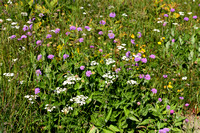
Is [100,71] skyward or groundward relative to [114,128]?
skyward

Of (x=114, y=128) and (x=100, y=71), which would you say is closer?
(x=114, y=128)

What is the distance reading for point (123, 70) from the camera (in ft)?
7.43

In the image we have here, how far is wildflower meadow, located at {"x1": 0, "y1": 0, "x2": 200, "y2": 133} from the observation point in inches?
77.6

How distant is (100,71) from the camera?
2.27m

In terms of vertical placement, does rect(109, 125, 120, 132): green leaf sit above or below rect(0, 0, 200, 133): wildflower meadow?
below

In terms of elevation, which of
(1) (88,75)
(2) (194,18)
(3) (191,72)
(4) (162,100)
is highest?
(2) (194,18)

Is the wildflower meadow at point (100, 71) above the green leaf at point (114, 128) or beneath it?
above

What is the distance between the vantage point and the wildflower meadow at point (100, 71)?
1971 millimetres

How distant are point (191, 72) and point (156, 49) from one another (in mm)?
621

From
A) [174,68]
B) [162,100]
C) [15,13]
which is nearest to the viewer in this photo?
[162,100]

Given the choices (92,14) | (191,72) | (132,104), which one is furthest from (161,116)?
(92,14)

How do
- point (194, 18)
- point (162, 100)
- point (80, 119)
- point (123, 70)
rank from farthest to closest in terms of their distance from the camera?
point (194, 18), point (162, 100), point (123, 70), point (80, 119)

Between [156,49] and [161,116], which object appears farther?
[156,49]

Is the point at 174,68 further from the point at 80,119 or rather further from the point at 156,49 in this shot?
the point at 80,119
